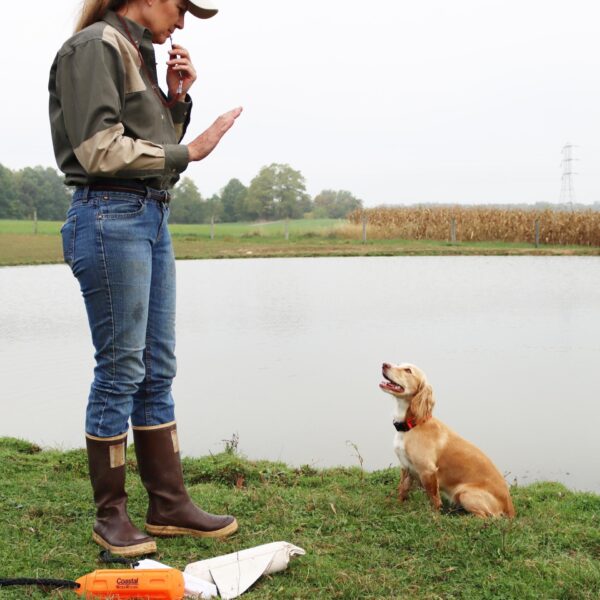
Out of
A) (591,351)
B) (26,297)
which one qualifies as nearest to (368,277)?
(26,297)

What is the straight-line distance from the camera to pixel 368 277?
14.0 m

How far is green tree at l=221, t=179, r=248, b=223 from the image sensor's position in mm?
48250

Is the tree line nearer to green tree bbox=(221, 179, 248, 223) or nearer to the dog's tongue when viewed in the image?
green tree bbox=(221, 179, 248, 223)

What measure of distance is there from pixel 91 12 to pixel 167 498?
1.74m

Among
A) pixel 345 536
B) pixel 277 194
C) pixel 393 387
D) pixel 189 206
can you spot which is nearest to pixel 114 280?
pixel 345 536

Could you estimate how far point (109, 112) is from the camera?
2508 millimetres

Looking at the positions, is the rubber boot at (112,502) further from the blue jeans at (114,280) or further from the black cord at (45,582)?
the black cord at (45,582)

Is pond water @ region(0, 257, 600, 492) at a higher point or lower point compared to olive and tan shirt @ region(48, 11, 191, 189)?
lower

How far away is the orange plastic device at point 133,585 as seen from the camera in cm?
234

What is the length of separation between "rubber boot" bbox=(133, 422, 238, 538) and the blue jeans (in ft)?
0.60

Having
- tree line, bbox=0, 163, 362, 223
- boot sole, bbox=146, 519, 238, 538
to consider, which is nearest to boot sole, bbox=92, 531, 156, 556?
boot sole, bbox=146, 519, 238, 538

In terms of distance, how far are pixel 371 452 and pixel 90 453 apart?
201 centimetres

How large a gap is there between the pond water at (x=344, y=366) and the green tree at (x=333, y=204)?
3447 cm

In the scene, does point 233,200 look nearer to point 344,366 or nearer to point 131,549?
point 344,366
